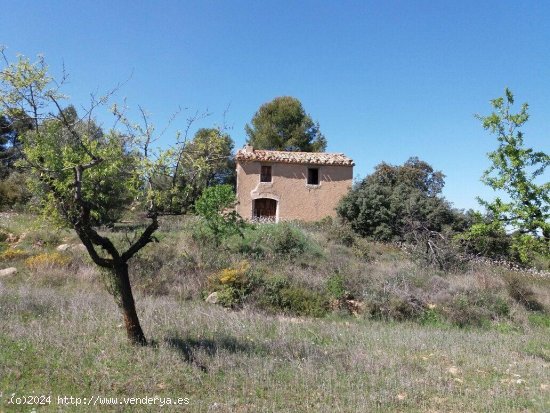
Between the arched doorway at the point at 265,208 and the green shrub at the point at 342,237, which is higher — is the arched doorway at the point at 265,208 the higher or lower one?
the higher one

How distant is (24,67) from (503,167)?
291 inches

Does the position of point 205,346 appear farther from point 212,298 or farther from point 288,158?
point 288,158

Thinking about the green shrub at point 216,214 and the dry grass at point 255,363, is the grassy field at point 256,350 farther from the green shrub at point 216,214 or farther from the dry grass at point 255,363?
the green shrub at point 216,214

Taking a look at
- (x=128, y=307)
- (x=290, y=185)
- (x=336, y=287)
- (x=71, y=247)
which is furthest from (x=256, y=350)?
(x=290, y=185)

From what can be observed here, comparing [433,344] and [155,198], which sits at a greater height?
Result: [155,198]

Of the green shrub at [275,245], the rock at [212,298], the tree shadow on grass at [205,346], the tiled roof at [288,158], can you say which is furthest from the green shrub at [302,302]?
the tiled roof at [288,158]

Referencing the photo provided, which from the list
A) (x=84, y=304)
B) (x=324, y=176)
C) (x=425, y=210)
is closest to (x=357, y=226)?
(x=425, y=210)

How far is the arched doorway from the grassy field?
1280 cm

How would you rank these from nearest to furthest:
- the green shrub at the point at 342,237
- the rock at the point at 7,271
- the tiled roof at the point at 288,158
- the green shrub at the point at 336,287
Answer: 1. the green shrub at the point at 336,287
2. the rock at the point at 7,271
3. the green shrub at the point at 342,237
4. the tiled roof at the point at 288,158

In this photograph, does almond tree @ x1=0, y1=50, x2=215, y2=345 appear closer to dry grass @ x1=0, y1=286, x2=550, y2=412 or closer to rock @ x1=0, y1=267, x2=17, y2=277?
dry grass @ x1=0, y1=286, x2=550, y2=412

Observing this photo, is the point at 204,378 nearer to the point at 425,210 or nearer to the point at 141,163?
the point at 141,163

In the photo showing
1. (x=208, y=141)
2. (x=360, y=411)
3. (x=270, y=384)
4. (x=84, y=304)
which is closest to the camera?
(x=360, y=411)

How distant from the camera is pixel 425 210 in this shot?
742 inches

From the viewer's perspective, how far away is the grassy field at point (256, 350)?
4586 mm
